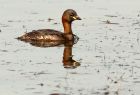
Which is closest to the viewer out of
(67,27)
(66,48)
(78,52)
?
(78,52)

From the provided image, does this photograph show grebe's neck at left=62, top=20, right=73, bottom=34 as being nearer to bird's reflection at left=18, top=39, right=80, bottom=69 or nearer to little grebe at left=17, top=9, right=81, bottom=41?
little grebe at left=17, top=9, right=81, bottom=41

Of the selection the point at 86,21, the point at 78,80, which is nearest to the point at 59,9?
the point at 86,21

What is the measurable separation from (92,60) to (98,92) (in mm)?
4128

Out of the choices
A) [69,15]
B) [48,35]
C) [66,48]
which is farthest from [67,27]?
[66,48]

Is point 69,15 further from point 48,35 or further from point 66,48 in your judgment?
point 66,48

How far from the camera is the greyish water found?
16.3m

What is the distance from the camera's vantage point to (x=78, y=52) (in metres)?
21.5

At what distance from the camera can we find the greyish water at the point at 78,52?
16266 millimetres

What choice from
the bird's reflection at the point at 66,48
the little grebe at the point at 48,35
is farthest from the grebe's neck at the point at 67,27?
the bird's reflection at the point at 66,48

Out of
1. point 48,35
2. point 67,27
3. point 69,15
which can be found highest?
point 69,15

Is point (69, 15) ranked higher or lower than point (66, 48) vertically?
higher

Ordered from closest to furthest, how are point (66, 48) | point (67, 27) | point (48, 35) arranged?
point (66, 48)
point (48, 35)
point (67, 27)

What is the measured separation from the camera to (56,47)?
23.0m

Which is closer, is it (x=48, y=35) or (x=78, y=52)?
(x=78, y=52)
